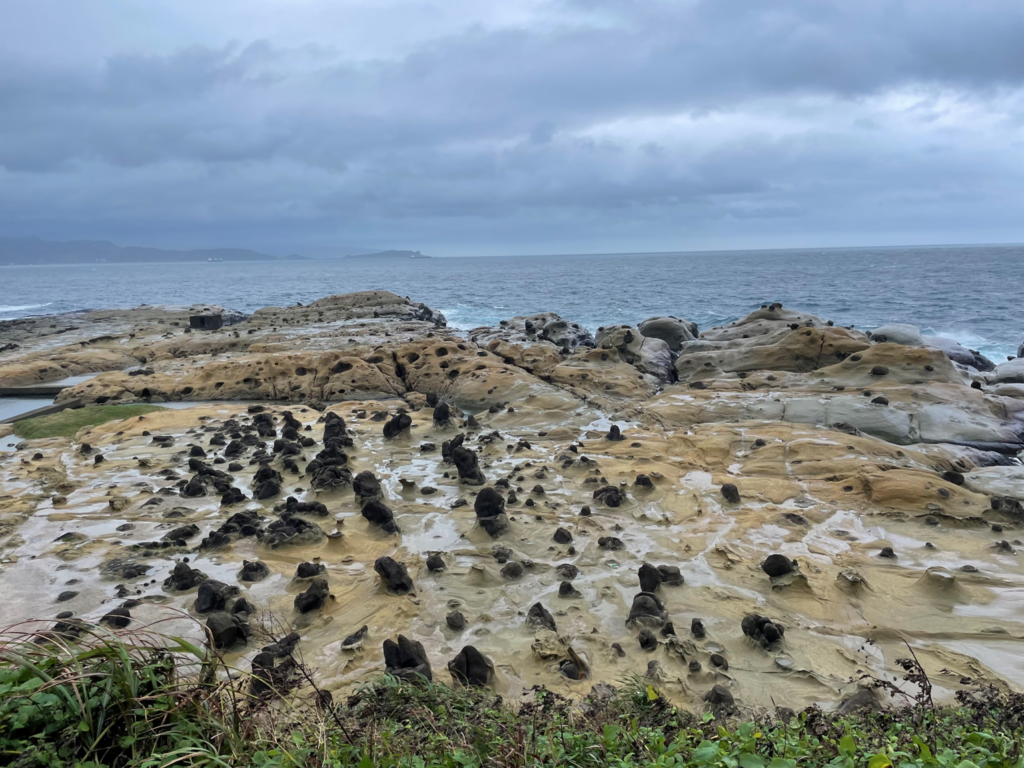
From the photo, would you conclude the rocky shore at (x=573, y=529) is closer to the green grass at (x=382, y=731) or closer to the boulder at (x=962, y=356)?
the green grass at (x=382, y=731)

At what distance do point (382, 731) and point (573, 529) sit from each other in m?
4.29

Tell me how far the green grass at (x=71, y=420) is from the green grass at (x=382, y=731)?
11.4 metres

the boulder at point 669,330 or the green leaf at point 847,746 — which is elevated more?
the green leaf at point 847,746

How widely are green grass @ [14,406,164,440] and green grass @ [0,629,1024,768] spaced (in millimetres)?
11435

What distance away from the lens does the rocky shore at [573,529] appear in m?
5.37

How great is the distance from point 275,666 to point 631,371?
1298 centimetres

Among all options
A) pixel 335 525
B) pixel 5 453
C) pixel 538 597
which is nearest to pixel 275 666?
pixel 538 597

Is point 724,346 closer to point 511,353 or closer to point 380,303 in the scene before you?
point 511,353

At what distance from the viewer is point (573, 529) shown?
25.3ft

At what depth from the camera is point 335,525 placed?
7906mm

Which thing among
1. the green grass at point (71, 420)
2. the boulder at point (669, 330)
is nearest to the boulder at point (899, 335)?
the boulder at point (669, 330)

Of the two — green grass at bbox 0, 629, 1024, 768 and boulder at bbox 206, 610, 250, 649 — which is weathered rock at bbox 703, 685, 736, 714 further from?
boulder at bbox 206, 610, 250, 649

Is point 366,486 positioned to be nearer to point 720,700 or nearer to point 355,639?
point 355,639

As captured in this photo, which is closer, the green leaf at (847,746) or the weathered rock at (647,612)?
the green leaf at (847,746)
